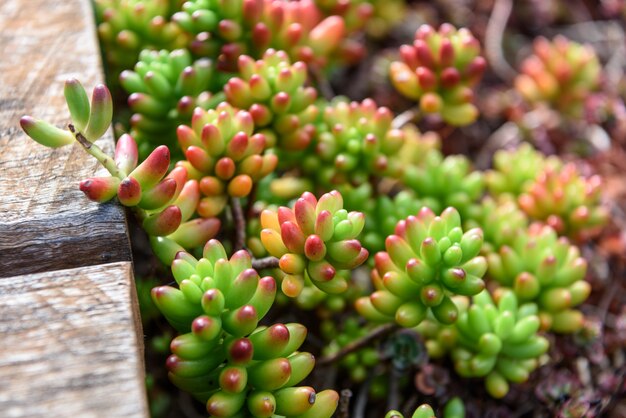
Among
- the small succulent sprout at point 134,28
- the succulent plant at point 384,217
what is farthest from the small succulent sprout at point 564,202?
the small succulent sprout at point 134,28

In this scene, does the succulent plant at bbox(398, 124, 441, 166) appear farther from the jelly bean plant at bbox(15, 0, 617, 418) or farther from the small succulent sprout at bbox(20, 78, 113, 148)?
the small succulent sprout at bbox(20, 78, 113, 148)

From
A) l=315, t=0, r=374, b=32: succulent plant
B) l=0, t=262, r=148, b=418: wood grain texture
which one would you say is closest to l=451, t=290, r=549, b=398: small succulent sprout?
l=0, t=262, r=148, b=418: wood grain texture

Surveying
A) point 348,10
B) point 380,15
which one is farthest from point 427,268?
point 380,15

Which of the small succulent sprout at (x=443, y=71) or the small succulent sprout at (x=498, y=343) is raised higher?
the small succulent sprout at (x=443, y=71)

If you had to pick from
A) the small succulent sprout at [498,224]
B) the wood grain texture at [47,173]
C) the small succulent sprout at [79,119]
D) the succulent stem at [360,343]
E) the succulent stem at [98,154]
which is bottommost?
the succulent stem at [360,343]

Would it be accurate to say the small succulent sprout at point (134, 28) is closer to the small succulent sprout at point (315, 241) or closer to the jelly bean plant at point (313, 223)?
the jelly bean plant at point (313, 223)

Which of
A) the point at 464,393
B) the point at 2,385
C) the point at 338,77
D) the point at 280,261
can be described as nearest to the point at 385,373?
the point at 464,393

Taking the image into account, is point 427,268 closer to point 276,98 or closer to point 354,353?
point 354,353
